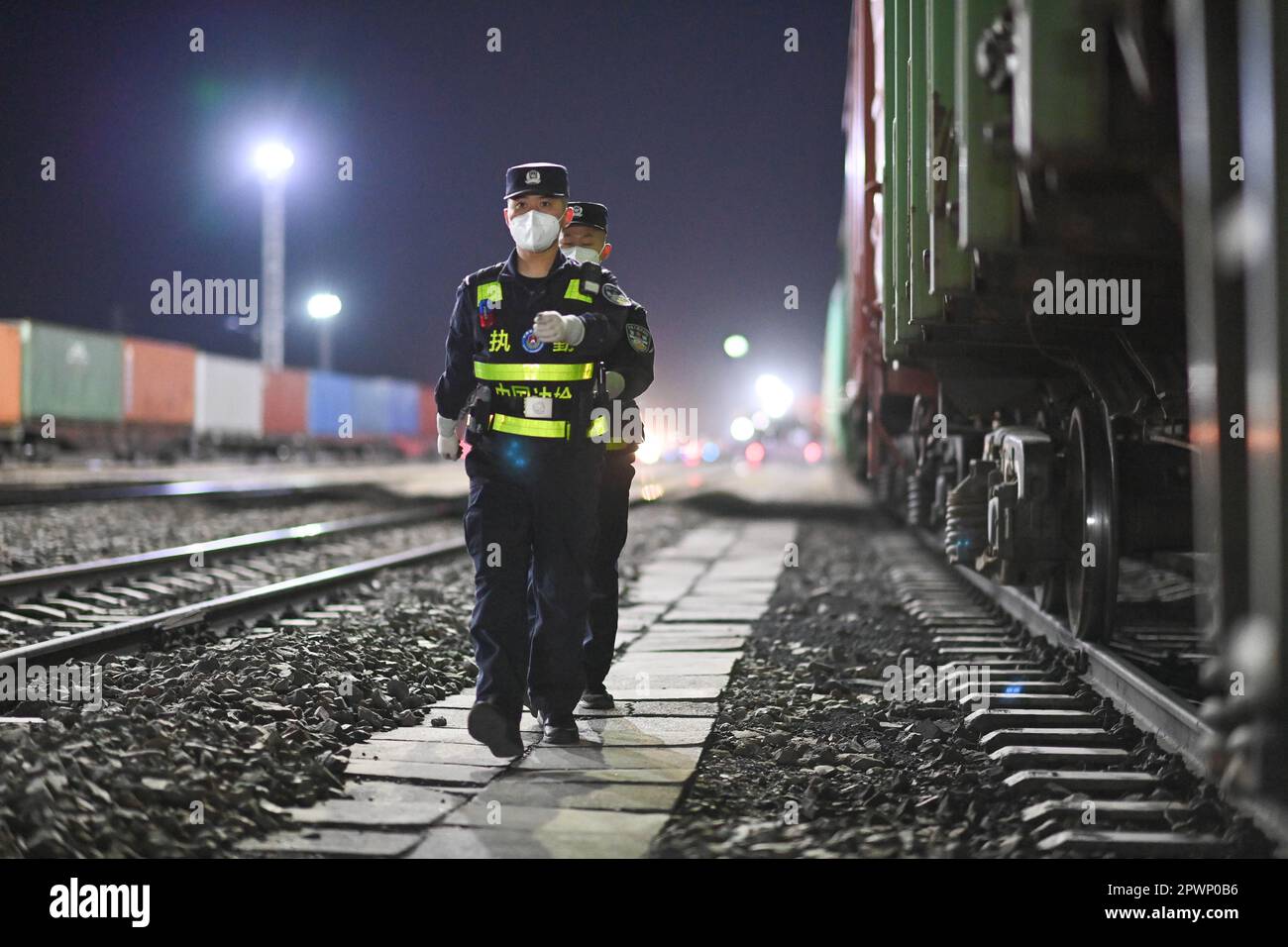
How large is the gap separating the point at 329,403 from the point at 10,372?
16.3 metres

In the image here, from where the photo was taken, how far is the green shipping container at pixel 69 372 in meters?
26.5

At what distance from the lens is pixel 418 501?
19.9m

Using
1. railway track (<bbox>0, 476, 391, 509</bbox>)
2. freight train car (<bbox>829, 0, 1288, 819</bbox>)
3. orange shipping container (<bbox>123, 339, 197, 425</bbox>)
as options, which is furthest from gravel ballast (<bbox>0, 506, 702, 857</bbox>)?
orange shipping container (<bbox>123, 339, 197, 425</bbox>)

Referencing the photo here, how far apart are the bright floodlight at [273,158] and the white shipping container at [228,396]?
21.4ft

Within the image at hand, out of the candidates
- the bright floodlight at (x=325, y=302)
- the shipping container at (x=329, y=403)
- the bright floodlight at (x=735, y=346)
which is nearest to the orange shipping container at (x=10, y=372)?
the bright floodlight at (x=325, y=302)

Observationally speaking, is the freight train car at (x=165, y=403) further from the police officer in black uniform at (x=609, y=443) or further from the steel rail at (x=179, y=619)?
the police officer in black uniform at (x=609, y=443)

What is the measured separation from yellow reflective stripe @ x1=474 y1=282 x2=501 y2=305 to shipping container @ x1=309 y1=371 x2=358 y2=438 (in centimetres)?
3769

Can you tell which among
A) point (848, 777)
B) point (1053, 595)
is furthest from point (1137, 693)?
point (1053, 595)

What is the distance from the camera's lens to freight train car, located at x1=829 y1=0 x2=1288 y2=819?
1900mm
